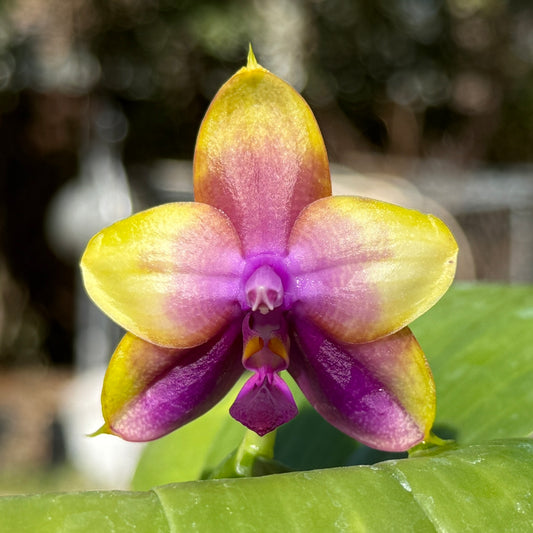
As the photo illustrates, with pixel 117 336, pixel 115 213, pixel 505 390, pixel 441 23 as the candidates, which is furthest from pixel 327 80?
pixel 505 390

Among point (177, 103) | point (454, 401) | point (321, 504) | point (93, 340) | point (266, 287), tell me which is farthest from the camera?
point (177, 103)

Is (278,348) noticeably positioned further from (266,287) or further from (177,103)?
(177,103)

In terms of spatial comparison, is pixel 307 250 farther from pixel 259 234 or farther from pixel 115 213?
pixel 115 213

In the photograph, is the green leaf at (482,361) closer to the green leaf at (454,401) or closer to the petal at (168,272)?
the green leaf at (454,401)

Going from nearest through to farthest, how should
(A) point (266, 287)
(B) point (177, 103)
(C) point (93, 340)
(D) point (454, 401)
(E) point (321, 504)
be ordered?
(E) point (321, 504) → (A) point (266, 287) → (D) point (454, 401) → (C) point (93, 340) → (B) point (177, 103)

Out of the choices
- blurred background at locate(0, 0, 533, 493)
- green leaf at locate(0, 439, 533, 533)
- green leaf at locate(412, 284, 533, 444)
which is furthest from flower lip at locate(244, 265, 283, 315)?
blurred background at locate(0, 0, 533, 493)

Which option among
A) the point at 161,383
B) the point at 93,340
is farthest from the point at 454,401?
the point at 93,340

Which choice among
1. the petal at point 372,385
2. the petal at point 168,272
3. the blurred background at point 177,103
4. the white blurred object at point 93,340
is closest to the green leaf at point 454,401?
the petal at point 372,385

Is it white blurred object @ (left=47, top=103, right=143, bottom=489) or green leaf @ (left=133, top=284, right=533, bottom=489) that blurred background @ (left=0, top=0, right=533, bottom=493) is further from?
green leaf @ (left=133, top=284, right=533, bottom=489)
